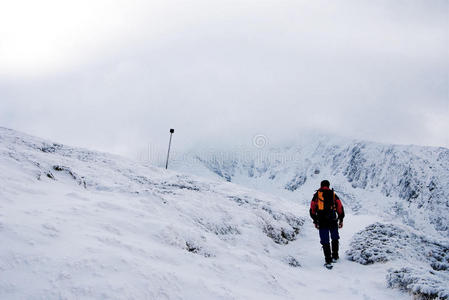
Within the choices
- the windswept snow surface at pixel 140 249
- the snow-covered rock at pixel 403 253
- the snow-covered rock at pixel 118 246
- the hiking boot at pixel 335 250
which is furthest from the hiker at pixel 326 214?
the snow-covered rock at pixel 403 253

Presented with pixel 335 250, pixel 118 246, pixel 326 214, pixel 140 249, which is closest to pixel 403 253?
pixel 335 250

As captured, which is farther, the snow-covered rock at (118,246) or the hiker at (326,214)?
the hiker at (326,214)

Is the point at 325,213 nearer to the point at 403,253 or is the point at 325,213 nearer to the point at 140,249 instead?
the point at 403,253

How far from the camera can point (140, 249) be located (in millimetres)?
6215

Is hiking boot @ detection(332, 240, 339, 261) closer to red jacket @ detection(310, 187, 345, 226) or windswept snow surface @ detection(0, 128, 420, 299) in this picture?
windswept snow surface @ detection(0, 128, 420, 299)

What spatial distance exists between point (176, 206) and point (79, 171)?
203 inches

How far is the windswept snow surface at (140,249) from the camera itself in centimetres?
458

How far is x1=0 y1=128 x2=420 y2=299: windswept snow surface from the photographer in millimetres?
4582

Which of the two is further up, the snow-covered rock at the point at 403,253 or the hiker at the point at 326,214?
the hiker at the point at 326,214

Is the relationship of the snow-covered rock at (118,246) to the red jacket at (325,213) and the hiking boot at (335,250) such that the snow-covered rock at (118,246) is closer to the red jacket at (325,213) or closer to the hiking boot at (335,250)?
the hiking boot at (335,250)

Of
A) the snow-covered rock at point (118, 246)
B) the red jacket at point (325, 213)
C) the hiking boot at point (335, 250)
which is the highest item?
the red jacket at point (325, 213)

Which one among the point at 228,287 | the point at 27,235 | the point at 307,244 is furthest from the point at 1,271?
the point at 307,244

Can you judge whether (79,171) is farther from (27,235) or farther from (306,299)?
(306,299)

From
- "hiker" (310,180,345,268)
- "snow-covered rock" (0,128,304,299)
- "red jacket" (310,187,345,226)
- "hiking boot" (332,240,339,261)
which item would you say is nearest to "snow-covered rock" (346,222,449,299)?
"hiking boot" (332,240,339,261)
